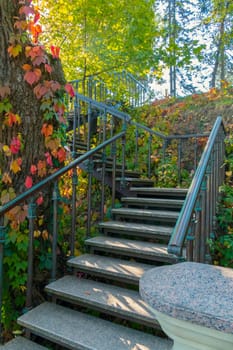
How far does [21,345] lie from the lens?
6.78 feet

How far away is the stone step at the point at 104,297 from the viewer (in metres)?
2.00

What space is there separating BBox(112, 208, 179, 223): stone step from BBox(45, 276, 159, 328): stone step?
93 centimetres

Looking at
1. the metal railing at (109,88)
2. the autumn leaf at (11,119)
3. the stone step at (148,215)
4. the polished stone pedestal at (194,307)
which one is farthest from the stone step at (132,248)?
the metal railing at (109,88)

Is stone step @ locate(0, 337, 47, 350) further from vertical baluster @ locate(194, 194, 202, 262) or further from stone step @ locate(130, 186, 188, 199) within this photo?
stone step @ locate(130, 186, 188, 199)

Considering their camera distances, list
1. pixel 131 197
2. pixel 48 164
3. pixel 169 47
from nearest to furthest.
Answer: pixel 48 164 → pixel 131 197 → pixel 169 47

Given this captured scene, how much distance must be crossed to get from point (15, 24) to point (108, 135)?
145 inches

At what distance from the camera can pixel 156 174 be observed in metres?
4.78

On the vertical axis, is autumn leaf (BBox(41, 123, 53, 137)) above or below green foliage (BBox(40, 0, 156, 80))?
below

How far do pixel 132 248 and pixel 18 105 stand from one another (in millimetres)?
1683

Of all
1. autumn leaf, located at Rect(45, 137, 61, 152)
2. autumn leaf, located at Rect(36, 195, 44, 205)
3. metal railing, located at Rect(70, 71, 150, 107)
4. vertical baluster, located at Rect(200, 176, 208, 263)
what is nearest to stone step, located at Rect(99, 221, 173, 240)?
vertical baluster, located at Rect(200, 176, 208, 263)

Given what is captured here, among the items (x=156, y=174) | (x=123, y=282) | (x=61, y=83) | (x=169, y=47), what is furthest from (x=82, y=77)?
(x=123, y=282)

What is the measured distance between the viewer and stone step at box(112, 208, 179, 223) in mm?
2994

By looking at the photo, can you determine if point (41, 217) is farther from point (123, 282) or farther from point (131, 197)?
point (131, 197)

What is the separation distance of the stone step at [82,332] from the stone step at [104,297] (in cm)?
9
